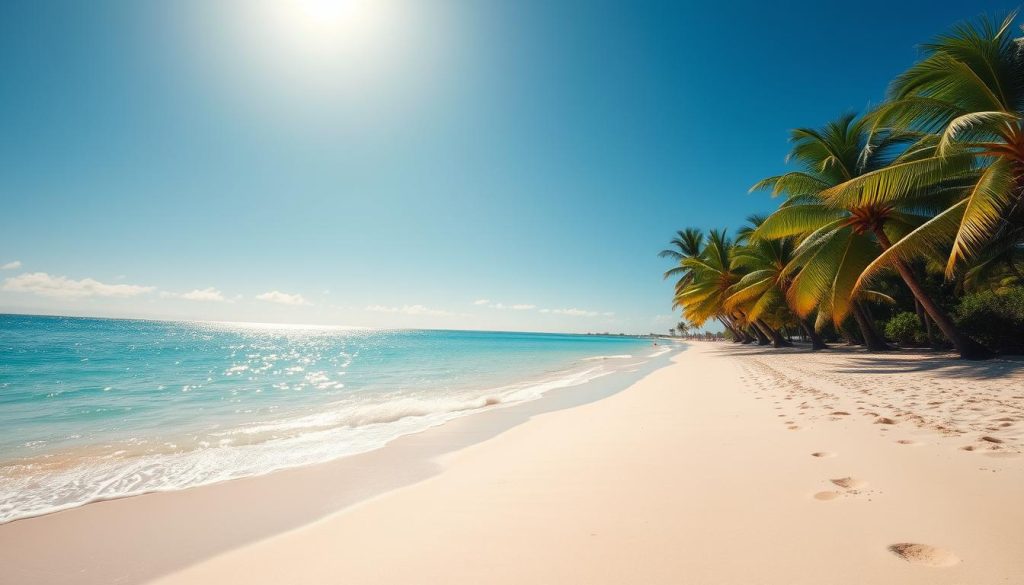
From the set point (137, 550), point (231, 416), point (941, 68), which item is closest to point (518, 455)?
point (137, 550)

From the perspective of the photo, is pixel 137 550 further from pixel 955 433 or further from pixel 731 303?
pixel 731 303

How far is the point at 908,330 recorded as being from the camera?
1858 centimetres

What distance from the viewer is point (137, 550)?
93.6 inches

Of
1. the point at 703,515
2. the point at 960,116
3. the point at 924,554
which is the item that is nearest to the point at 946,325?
the point at 960,116

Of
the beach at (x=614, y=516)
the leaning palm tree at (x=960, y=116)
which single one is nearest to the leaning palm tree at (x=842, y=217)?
the leaning palm tree at (x=960, y=116)

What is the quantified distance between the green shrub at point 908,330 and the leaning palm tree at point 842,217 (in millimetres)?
9066

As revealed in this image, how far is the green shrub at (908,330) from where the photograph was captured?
18203mm

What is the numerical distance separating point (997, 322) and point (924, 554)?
18264 millimetres

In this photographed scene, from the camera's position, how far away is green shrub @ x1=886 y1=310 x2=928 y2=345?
18.2 metres

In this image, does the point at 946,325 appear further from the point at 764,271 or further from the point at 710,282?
the point at 710,282

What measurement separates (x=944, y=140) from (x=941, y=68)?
3.45 meters

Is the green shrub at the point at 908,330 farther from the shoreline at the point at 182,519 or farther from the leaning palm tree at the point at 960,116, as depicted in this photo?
the shoreline at the point at 182,519

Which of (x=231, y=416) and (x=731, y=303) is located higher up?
(x=731, y=303)

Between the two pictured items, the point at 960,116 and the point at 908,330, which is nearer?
the point at 960,116
